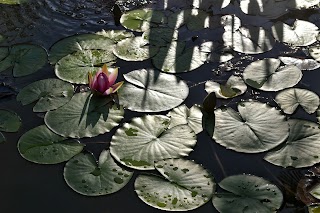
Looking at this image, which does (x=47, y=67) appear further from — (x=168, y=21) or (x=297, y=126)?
(x=297, y=126)

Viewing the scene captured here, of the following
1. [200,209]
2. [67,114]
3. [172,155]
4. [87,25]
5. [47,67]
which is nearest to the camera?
[200,209]

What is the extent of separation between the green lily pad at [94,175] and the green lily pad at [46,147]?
0.08 m

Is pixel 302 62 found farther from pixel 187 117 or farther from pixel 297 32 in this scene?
pixel 187 117

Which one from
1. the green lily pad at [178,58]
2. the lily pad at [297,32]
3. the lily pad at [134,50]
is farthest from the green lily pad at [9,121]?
the lily pad at [297,32]

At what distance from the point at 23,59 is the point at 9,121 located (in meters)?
0.68

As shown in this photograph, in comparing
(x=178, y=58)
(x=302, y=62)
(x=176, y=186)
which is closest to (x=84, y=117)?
(x=176, y=186)

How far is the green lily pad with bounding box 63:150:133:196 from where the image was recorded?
8.38 feet

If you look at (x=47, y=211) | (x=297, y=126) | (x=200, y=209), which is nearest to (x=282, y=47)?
(x=297, y=126)

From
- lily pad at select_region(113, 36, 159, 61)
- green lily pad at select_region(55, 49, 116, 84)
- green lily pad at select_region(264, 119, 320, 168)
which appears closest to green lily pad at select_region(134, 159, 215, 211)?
green lily pad at select_region(264, 119, 320, 168)

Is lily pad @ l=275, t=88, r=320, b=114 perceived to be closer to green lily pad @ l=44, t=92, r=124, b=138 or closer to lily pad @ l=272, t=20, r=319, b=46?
lily pad @ l=272, t=20, r=319, b=46

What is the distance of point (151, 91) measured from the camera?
10.3 ft

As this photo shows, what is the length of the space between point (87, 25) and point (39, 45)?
48 cm

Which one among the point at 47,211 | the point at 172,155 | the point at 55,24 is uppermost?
the point at 55,24

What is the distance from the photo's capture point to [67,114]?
3.01 metres
